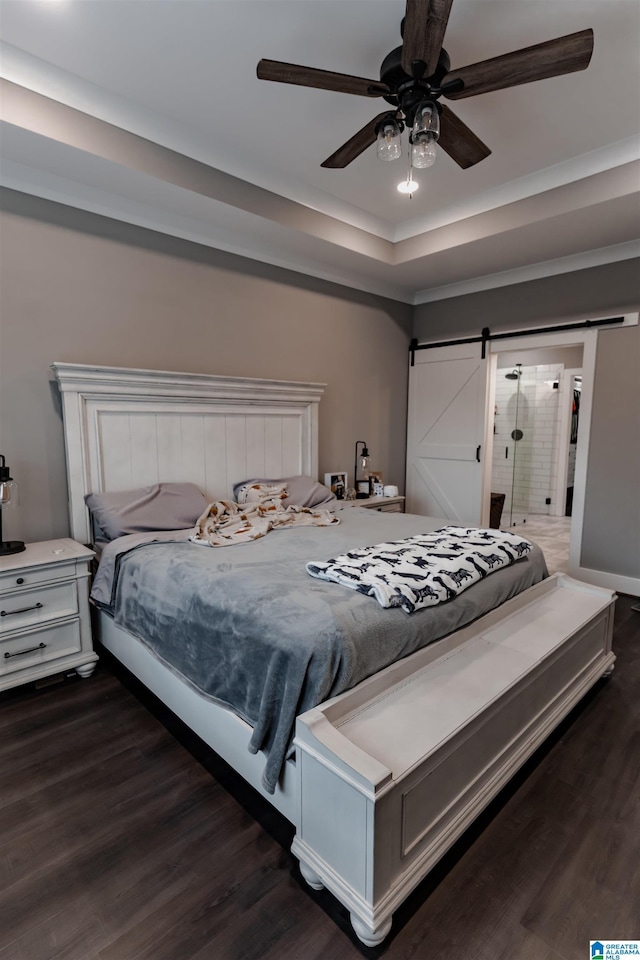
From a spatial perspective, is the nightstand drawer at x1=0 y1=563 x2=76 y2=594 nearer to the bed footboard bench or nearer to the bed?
the bed

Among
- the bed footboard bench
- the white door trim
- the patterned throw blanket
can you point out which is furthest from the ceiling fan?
the white door trim

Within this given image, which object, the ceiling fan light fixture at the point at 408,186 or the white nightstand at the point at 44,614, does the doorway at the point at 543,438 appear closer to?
the ceiling fan light fixture at the point at 408,186

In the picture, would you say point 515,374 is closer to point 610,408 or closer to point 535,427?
point 535,427

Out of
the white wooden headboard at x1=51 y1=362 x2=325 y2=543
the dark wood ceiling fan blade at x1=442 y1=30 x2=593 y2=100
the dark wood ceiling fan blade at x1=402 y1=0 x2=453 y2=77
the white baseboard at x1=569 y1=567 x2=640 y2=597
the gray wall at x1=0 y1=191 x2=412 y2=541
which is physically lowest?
the white baseboard at x1=569 y1=567 x2=640 y2=597

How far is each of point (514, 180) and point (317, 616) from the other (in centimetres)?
323

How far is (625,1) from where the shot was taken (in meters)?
1.83

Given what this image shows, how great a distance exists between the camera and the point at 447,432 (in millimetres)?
4816

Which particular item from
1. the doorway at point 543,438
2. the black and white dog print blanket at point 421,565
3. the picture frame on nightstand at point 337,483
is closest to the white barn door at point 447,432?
the picture frame on nightstand at point 337,483

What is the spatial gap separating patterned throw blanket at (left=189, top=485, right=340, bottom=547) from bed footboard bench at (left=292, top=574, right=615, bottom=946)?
4.04ft

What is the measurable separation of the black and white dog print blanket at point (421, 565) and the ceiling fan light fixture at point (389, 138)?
5.58 feet

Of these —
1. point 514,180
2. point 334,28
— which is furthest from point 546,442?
point 334,28

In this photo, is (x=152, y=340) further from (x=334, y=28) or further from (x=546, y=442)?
(x=546, y=442)

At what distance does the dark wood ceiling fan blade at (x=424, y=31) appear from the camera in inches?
57.7

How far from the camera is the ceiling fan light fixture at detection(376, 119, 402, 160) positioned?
6.33 feet
